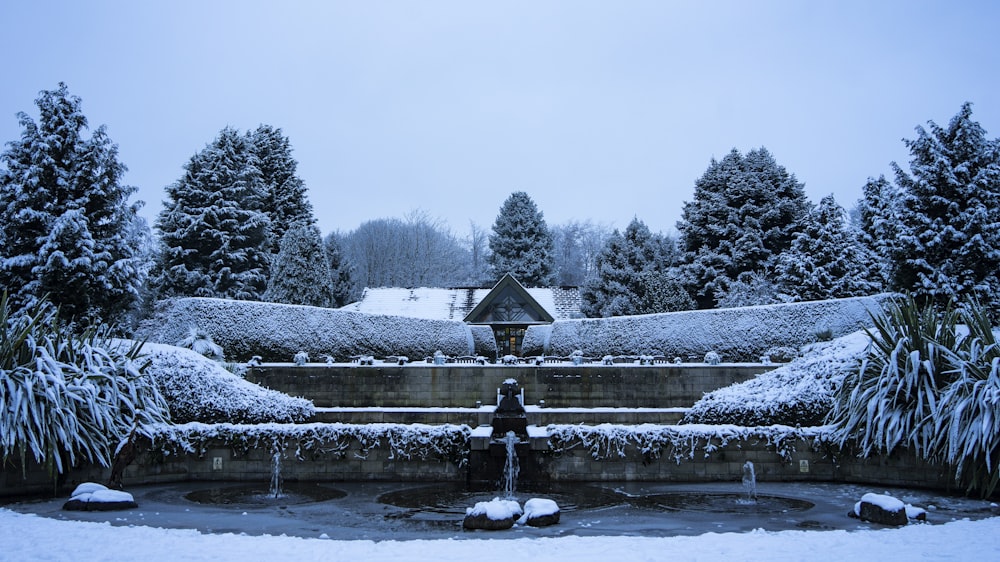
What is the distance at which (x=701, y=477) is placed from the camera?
1036 cm

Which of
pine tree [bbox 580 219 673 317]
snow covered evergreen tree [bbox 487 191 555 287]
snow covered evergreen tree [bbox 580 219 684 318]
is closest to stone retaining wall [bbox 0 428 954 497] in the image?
snow covered evergreen tree [bbox 580 219 684 318]

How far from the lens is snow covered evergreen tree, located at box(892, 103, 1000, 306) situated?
22.6 m

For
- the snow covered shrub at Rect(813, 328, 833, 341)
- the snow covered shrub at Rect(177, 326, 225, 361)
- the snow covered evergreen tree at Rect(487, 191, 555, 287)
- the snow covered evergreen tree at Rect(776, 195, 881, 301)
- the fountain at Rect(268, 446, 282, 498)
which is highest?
the snow covered evergreen tree at Rect(487, 191, 555, 287)

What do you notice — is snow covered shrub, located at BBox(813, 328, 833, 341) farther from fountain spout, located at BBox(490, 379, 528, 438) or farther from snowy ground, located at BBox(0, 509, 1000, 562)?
snowy ground, located at BBox(0, 509, 1000, 562)

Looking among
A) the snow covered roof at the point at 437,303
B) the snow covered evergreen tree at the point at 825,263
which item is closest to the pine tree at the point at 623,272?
the snow covered roof at the point at 437,303

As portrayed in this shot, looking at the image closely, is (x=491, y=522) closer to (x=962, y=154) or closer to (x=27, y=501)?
(x=27, y=501)

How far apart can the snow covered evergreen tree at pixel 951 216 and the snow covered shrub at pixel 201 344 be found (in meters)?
20.4

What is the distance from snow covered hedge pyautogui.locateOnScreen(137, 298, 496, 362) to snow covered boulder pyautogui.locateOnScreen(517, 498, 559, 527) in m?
13.1

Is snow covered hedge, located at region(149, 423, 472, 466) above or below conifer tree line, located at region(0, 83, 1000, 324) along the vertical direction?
below

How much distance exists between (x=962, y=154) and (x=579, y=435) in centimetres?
2037

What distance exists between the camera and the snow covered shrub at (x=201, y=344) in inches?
675

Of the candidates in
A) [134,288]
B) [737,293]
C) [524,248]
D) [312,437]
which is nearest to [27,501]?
[312,437]

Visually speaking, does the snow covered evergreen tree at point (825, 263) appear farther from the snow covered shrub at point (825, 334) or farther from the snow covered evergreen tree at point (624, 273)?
the snow covered shrub at point (825, 334)

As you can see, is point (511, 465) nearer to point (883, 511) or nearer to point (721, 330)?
point (883, 511)
